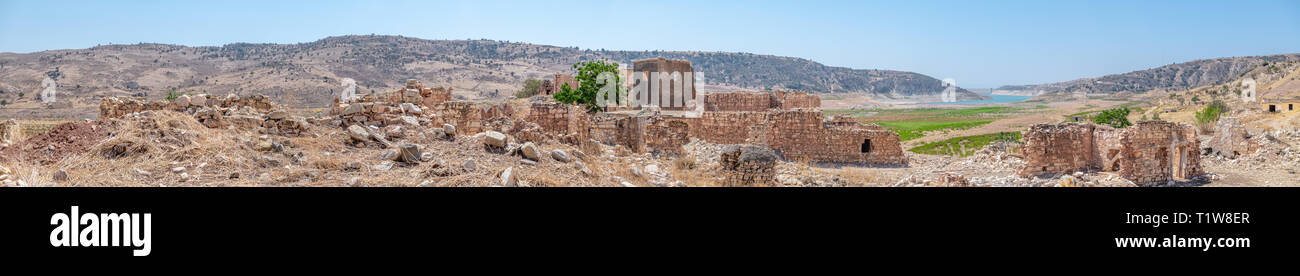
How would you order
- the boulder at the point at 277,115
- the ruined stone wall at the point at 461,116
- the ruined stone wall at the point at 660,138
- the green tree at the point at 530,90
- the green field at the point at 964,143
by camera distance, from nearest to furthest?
the boulder at the point at 277,115 → the ruined stone wall at the point at 461,116 → the ruined stone wall at the point at 660,138 → the green field at the point at 964,143 → the green tree at the point at 530,90

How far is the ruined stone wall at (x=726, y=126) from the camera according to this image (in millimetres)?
14594

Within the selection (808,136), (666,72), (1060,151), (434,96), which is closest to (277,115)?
(434,96)

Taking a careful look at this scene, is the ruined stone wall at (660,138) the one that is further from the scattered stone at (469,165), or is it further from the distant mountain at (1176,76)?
the distant mountain at (1176,76)

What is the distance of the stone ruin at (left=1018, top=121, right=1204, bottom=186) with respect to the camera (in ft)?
32.9

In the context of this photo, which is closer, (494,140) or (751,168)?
(494,140)

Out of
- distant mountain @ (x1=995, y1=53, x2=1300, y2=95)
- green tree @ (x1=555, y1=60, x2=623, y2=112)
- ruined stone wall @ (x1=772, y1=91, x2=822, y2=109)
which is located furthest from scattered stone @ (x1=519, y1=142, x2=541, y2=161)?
distant mountain @ (x1=995, y1=53, x2=1300, y2=95)

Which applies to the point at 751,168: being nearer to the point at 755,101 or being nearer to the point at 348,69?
the point at 755,101

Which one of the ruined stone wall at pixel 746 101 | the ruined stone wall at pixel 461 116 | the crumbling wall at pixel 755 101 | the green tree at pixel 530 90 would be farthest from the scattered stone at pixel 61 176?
the green tree at pixel 530 90

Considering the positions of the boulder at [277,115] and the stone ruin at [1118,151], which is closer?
the boulder at [277,115]

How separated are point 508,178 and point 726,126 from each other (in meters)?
10.0

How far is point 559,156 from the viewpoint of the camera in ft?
22.4

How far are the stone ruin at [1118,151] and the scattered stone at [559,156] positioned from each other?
848cm
